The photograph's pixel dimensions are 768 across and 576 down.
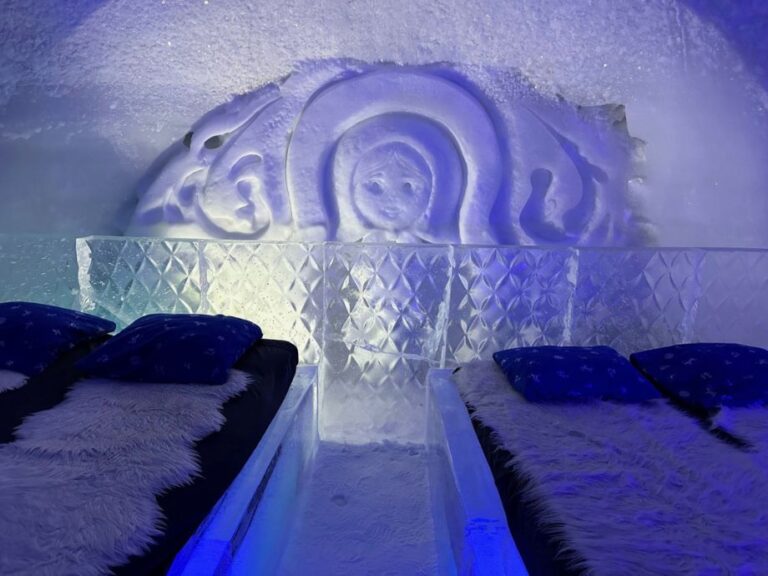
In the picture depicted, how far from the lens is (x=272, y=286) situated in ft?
8.96

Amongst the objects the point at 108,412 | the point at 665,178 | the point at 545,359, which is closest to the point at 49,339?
the point at 108,412

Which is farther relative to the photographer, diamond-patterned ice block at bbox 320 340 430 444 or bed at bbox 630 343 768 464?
diamond-patterned ice block at bbox 320 340 430 444

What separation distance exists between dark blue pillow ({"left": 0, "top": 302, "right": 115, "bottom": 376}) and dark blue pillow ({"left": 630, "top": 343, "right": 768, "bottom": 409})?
2.23 metres

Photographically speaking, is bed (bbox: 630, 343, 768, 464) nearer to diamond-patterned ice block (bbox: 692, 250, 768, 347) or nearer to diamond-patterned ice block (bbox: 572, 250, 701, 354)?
diamond-patterned ice block (bbox: 572, 250, 701, 354)

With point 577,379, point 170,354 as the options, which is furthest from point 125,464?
point 577,379

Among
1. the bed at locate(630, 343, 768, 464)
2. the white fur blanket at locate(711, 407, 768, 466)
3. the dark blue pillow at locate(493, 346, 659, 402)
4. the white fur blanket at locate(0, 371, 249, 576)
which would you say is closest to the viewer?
the white fur blanket at locate(0, 371, 249, 576)

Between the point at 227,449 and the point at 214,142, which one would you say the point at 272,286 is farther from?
the point at 227,449

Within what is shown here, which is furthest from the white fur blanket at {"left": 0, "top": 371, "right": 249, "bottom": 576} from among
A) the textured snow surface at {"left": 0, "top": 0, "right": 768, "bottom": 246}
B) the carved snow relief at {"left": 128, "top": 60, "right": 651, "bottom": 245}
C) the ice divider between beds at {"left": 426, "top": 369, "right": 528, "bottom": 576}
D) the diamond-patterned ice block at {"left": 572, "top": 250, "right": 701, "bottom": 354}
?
the diamond-patterned ice block at {"left": 572, "top": 250, "right": 701, "bottom": 354}

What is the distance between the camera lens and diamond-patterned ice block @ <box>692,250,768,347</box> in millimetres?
2742

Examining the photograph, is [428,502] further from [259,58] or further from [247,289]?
[259,58]

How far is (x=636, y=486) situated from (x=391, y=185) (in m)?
1.76

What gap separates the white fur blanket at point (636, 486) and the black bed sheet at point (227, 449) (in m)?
0.71

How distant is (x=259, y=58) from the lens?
105 inches

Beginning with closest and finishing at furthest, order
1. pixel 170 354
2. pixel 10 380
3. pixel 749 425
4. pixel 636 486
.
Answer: pixel 636 486, pixel 749 425, pixel 10 380, pixel 170 354
